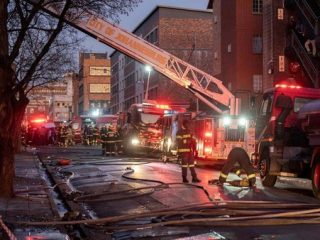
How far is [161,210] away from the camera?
1026cm

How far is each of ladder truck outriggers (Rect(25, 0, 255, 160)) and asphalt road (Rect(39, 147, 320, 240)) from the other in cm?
310

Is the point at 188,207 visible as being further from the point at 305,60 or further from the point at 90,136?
the point at 90,136

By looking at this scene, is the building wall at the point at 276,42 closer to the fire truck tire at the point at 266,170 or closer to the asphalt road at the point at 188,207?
the asphalt road at the point at 188,207

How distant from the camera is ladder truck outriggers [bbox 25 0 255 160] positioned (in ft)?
73.8

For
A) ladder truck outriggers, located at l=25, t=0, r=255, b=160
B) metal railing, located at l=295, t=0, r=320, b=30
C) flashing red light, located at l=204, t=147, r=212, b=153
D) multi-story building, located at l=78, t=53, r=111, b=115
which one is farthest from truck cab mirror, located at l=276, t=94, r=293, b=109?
multi-story building, located at l=78, t=53, r=111, b=115

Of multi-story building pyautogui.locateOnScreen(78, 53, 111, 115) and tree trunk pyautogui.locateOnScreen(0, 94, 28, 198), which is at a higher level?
multi-story building pyautogui.locateOnScreen(78, 53, 111, 115)

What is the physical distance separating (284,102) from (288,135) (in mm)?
868

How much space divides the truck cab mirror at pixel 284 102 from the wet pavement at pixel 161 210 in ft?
7.19

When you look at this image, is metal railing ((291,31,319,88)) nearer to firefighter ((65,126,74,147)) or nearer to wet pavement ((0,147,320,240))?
wet pavement ((0,147,320,240))

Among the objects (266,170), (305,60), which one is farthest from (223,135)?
(305,60)

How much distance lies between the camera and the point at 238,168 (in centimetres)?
1747

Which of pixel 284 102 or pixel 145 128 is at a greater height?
pixel 284 102

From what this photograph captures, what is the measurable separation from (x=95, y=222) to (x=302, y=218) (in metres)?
3.31

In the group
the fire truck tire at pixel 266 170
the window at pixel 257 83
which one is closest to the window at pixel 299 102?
the fire truck tire at pixel 266 170
